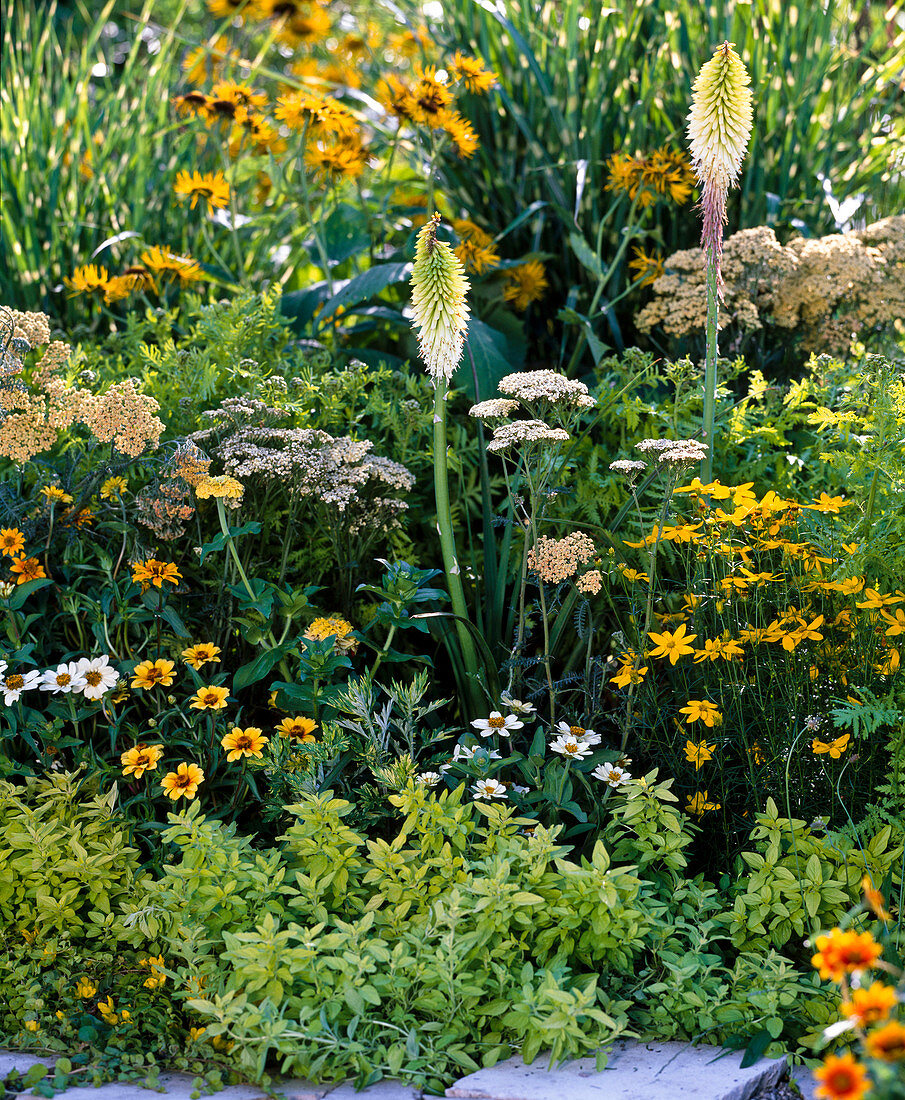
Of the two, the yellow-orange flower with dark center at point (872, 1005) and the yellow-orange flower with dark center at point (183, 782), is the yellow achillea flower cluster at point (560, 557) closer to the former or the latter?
the yellow-orange flower with dark center at point (183, 782)

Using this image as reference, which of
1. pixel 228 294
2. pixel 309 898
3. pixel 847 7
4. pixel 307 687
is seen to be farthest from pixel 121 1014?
pixel 847 7

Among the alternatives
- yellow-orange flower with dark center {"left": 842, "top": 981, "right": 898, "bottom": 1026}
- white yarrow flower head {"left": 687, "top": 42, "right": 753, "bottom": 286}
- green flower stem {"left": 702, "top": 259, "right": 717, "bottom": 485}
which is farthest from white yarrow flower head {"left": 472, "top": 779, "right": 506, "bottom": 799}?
white yarrow flower head {"left": 687, "top": 42, "right": 753, "bottom": 286}

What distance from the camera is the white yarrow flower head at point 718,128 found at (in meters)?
2.36

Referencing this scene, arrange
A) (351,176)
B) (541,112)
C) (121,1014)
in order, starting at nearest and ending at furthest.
Answer: (121,1014) → (351,176) → (541,112)

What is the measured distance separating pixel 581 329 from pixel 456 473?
2.92 ft

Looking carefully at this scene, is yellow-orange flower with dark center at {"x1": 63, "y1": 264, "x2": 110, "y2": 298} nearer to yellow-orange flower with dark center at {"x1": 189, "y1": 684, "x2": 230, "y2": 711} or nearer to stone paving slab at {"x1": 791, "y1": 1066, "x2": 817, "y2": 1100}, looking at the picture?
yellow-orange flower with dark center at {"x1": 189, "y1": 684, "x2": 230, "y2": 711}

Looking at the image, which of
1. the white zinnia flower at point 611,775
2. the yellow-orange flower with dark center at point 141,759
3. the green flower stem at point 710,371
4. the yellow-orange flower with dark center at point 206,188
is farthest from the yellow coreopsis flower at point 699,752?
the yellow-orange flower with dark center at point 206,188

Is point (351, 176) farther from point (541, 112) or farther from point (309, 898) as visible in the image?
point (309, 898)

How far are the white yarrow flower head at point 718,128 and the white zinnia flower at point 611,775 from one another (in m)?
1.20

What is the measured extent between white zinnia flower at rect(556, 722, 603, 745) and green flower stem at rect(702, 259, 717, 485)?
26.4 inches

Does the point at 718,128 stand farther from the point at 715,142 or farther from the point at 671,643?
the point at 671,643

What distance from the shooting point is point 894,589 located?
85.9 inches

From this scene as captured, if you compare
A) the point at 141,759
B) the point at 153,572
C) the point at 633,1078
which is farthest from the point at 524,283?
the point at 633,1078

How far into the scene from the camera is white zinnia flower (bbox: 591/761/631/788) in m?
2.06
